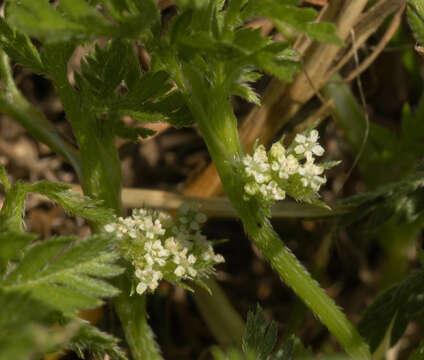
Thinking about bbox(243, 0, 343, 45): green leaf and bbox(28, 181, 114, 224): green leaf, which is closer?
bbox(243, 0, 343, 45): green leaf

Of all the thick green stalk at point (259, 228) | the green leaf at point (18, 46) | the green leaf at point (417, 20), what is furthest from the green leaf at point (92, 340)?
the green leaf at point (417, 20)

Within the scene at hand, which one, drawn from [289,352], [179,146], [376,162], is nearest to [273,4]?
[289,352]

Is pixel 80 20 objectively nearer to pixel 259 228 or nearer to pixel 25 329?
pixel 25 329

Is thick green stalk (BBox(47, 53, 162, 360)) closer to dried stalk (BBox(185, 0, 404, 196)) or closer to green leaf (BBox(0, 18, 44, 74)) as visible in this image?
green leaf (BBox(0, 18, 44, 74))

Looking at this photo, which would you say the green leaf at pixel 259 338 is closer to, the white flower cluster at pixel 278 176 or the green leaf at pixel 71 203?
the white flower cluster at pixel 278 176

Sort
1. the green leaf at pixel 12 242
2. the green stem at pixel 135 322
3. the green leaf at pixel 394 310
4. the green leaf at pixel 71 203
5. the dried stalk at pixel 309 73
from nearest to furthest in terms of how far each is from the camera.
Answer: the green leaf at pixel 12 242 → the green leaf at pixel 71 203 → the green stem at pixel 135 322 → the green leaf at pixel 394 310 → the dried stalk at pixel 309 73

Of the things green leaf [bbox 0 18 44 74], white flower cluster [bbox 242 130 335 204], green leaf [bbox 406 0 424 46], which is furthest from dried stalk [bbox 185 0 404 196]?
green leaf [bbox 0 18 44 74]
